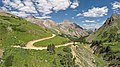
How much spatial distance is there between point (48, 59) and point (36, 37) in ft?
140

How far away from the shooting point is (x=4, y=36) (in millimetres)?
97062

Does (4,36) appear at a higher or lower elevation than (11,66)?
higher

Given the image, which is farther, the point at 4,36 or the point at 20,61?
the point at 4,36

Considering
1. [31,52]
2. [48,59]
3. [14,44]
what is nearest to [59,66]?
[48,59]

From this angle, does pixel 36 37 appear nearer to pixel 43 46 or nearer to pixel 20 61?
pixel 43 46

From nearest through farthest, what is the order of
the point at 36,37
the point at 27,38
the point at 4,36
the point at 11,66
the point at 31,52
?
the point at 11,66 → the point at 31,52 → the point at 4,36 → the point at 27,38 → the point at 36,37

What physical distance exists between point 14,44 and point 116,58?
137 metres

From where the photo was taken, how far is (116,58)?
19962 centimetres

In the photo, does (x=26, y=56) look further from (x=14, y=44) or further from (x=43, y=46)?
(x=43, y=46)

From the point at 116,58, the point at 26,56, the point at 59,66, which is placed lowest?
the point at 116,58

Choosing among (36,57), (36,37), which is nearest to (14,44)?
(36,57)

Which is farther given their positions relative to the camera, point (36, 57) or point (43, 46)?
point (43, 46)

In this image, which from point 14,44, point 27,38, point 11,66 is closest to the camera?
point 11,66

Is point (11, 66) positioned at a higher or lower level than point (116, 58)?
higher
